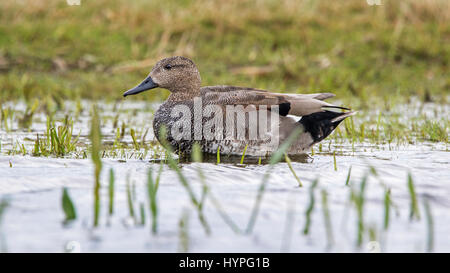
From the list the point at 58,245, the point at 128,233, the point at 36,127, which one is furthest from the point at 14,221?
the point at 36,127

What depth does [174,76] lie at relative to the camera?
5133 mm

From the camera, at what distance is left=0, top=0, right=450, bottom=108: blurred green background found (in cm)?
880

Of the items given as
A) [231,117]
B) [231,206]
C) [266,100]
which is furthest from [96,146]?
[266,100]

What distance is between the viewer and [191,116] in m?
4.84

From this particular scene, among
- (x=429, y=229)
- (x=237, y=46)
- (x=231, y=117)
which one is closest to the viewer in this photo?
(x=429, y=229)

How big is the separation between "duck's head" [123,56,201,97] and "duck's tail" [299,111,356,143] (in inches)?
38.3

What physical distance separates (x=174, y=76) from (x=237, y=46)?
5610mm

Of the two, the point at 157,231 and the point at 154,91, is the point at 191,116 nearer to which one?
the point at 157,231

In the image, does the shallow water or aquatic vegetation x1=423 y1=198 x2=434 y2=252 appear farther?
the shallow water

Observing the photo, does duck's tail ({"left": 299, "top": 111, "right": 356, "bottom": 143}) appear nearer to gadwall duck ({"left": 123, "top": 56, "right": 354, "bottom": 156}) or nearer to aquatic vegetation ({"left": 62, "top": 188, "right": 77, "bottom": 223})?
gadwall duck ({"left": 123, "top": 56, "right": 354, "bottom": 156})

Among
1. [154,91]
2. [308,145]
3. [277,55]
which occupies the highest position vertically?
[277,55]

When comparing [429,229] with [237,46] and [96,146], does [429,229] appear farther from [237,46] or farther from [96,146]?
[237,46]

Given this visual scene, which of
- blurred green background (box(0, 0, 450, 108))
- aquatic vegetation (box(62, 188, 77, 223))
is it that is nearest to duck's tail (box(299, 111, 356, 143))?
aquatic vegetation (box(62, 188, 77, 223))

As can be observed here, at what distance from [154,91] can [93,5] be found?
12.8 ft
